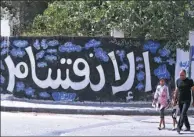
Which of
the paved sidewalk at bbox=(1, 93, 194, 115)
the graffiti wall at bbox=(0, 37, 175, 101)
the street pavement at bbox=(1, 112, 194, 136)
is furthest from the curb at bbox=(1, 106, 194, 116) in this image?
the graffiti wall at bbox=(0, 37, 175, 101)

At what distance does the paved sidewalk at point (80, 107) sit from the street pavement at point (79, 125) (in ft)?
1.20

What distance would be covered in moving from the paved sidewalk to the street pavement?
0.36 metres

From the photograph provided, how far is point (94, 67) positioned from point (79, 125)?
167 inches

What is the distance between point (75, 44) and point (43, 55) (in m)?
1.20

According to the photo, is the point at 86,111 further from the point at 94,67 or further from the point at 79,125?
the point at 79,125

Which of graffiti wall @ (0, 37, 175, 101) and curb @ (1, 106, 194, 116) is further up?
graffiti wall @ (0, 37, 175, 101)

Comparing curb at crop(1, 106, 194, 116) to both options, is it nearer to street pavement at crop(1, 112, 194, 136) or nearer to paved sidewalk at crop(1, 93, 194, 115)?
paved sidewalk at crop(1, 93, 194, 115)

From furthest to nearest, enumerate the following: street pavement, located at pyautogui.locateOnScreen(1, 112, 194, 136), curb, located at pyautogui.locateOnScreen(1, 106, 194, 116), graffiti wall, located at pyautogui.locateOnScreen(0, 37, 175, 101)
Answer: graffiti wall, located at pyautogui.locateOnScreen(0, 37, 175, 101), curb, located at pyautogui.locateOnScreen(1, 106, 194, 116), street pavement, located at pyautogui.locateOnScreen(1, 112, 194, 136)

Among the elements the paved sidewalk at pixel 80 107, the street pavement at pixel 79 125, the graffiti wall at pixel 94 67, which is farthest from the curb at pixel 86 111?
the graffiti wall at pixel 94 67

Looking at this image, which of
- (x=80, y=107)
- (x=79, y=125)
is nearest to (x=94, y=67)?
(x=80, y=107)

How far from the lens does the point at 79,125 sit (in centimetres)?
1159

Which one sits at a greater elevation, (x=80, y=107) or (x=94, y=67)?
(x=94, y=67)

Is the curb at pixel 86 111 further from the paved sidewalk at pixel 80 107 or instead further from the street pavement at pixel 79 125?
the street pavement at pixel 79 125

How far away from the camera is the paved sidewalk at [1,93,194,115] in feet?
46.9
